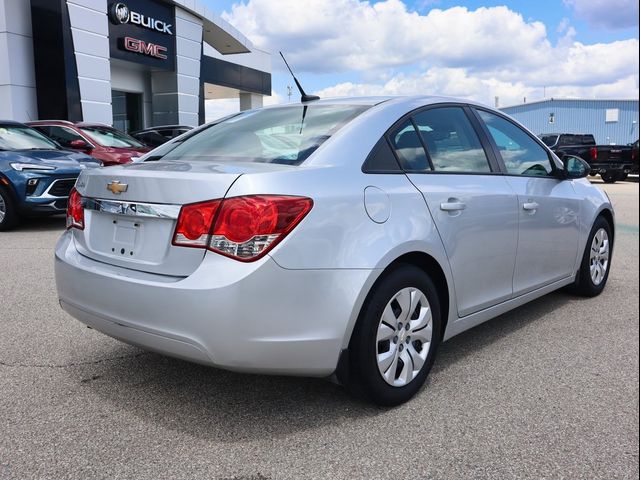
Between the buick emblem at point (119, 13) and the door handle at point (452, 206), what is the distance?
66.9ft

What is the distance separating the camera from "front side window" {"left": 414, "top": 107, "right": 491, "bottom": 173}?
338 centimetres

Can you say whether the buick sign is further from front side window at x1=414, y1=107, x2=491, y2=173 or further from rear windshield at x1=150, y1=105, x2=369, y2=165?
front side window at x1=414, y1=107, x2=491, y2=173

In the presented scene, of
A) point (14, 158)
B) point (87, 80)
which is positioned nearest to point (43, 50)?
point (87, 80)

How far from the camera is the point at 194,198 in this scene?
8.31ft

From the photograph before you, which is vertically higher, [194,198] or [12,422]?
[194,198]

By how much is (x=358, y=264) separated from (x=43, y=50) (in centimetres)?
1895

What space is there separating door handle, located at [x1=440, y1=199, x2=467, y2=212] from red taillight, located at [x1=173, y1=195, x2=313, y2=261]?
98 centimetres

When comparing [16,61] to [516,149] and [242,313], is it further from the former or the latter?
[242,313]

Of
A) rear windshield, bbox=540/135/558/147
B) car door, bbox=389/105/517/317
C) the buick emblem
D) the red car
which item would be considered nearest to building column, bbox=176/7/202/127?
Result: the buick emblem

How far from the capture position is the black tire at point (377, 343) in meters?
2.72

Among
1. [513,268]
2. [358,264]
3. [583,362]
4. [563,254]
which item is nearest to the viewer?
[358,264]

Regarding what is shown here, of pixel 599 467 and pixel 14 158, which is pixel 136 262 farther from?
pixel 14 158

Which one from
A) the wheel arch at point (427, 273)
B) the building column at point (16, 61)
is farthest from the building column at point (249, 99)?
the wheel arch at point (427, 273)

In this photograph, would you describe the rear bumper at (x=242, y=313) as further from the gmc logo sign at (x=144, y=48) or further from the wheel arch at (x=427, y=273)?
the gmc logo sign at (x=144, y=48)
